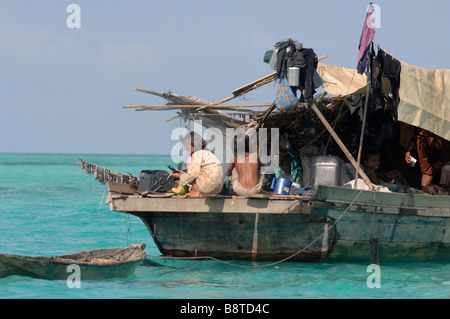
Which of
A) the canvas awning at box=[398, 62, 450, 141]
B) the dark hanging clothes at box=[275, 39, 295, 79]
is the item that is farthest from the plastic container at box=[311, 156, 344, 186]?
the dark hanging clothes at box=[275, 39, 295, 79]

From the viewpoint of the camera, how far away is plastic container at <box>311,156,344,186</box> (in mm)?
9078

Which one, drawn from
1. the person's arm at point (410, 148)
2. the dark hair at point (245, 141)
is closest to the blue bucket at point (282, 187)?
the dark hair at point (245, 141)

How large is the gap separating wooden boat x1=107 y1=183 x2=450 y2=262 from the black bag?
0.40m

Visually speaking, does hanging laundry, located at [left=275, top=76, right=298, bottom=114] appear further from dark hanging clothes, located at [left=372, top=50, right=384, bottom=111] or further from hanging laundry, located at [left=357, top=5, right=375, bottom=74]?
dark hanging clothes, located at [left=372, top=50, right=384, bottom=111]

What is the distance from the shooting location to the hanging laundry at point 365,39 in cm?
818

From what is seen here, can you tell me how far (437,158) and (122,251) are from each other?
5427 mm

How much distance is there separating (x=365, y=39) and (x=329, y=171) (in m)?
2.07

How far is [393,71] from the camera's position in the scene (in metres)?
8.63

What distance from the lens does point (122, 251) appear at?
9.09 metres

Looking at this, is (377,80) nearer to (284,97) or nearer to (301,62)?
(301,62)

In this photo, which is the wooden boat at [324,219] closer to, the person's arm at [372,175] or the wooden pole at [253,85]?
the wooden pole at [253,85]
